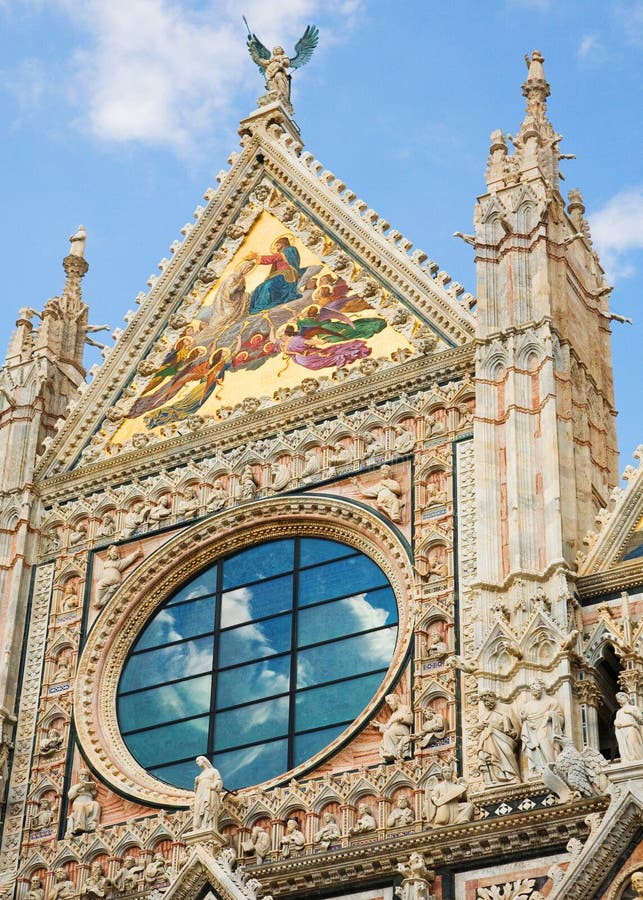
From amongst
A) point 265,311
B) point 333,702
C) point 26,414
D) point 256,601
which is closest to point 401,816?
point 333,702

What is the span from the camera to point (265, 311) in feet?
81.8

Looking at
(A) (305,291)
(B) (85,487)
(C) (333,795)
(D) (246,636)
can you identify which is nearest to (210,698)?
(D) (246,636)

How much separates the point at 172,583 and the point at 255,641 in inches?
59.8

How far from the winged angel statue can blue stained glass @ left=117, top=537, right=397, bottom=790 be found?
7.73 meters

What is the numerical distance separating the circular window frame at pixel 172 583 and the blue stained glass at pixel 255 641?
1.13 m

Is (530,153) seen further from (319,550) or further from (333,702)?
(333,702)

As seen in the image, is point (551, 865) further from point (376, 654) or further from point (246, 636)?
point (246, 636)

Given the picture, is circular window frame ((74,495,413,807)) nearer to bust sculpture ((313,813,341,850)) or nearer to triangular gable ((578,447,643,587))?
bust sculpture ((313,813,341,850))

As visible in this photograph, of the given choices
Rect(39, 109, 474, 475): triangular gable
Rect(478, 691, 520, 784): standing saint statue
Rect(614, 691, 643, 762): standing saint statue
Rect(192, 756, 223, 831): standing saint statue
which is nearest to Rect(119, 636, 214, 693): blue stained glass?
Rect(192, 756, 223, 831): standing saint statue

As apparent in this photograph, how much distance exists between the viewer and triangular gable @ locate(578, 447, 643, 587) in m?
20.0

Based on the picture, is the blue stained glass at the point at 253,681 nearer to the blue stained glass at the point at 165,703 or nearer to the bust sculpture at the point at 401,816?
the blue stained glass at the point at 165,703

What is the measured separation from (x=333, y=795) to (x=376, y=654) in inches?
67.1

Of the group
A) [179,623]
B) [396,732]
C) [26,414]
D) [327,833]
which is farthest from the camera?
[26,414]

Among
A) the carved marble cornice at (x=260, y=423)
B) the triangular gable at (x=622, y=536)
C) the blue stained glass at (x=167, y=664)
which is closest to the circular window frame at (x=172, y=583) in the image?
the blue stained glass at (x=167, y=664)
